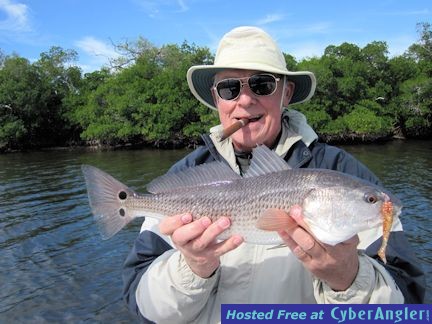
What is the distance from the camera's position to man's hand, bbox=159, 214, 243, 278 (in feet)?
8.49

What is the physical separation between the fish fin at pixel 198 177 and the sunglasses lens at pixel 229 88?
66cm

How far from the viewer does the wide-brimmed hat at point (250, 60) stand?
3381 millimetres

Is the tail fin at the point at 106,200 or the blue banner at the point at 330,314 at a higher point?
the tail fin at the point at 106,200

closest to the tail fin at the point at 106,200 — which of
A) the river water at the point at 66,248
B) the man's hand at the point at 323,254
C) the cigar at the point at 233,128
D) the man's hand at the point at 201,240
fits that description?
the man's hand at the point at 201,240

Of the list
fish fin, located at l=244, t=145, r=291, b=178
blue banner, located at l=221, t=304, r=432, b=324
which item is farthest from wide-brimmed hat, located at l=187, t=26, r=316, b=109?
blue banner, located at l=221, t=304, r=432, b=324

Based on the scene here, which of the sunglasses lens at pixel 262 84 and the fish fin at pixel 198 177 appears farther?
the sunglasses lens at pixel 262 84

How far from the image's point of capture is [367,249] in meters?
2.93

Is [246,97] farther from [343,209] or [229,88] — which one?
[343,209]

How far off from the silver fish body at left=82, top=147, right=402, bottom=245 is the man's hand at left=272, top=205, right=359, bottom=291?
0.19 ft

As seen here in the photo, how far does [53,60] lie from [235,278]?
6048 cm

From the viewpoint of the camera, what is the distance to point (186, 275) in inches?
107

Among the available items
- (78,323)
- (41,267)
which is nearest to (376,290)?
(78,323)

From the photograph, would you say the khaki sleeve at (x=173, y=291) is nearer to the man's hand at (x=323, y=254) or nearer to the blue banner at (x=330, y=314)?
the blue banner at (x=330, y=314)

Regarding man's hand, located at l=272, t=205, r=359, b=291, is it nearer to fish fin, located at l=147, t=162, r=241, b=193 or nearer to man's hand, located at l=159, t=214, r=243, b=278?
man's hand, located at l=159, t=214, r=243, b=278
